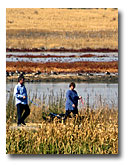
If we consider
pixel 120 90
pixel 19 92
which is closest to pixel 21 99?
pixel 19 92

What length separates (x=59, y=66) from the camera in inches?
288

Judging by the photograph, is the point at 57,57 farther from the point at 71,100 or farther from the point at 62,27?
the point at 71,100

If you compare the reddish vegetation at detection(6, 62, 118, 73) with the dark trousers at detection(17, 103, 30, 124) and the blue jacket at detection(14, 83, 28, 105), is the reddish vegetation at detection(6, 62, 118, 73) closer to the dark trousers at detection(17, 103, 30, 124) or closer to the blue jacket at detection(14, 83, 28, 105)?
the blue jacket at detection(14, 83, 28, 105)

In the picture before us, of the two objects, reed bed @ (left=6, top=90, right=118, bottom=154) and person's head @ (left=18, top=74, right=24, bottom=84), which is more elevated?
person's head @ (left=18, top=74, right=24, bottom=84)

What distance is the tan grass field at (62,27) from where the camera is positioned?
737cm

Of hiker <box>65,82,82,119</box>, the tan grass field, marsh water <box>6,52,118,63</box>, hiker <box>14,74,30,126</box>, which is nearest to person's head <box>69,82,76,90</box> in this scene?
hiker <box>65,82,82,119</box>

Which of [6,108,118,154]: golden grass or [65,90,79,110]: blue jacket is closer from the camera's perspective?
[6,108,118,154]: golden grass

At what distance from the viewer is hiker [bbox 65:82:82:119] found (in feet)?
24.3

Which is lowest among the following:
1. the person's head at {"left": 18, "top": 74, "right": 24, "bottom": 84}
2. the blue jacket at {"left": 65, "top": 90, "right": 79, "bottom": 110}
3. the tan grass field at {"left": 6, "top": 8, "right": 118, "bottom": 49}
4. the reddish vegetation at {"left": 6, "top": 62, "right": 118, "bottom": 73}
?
the blue jacket at {"left": 65, "top": 90, "right": 79, "bottom": 110}

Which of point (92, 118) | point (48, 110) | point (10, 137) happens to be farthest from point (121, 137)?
point (10, 137)

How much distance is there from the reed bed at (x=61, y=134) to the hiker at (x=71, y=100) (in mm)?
71

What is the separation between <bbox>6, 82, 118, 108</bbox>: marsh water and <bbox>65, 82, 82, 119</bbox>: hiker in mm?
56

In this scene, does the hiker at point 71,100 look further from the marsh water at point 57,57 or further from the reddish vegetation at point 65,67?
the marsh water at point 57,57

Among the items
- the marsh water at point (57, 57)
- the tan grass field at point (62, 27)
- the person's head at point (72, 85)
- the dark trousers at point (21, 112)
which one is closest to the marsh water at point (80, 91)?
the person's head at point (72, 85)
